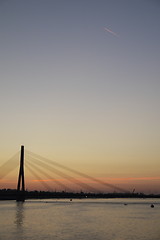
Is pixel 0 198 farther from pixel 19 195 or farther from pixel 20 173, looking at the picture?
pixel 20 173

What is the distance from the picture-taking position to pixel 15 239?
28.7 meters

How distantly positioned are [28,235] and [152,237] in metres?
11.7

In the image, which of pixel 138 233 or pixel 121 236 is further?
pixel 138 233

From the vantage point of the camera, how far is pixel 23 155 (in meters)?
88.2

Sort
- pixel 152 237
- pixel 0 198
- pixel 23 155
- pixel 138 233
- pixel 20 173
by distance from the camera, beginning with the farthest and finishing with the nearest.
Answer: pixel 0 198 < pixel 23 155 < pixel 20 173 < pixel 138 233 < pixel 152 237

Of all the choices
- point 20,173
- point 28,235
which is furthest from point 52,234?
point 20,173

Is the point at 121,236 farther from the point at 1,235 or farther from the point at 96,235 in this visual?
the point at 1,235

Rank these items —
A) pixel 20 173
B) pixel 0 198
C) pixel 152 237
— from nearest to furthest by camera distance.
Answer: pixel 152 237 → pixel 20 173 → pixel 0 198

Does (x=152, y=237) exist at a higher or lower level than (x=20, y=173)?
lower

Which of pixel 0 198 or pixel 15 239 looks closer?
pixel 15 239

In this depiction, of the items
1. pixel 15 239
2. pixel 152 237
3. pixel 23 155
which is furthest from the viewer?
pixel 23 155

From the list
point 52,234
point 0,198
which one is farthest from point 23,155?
point 0,198

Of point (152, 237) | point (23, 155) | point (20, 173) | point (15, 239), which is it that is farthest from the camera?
point (23, 155)

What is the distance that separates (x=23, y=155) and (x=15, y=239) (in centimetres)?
6026
